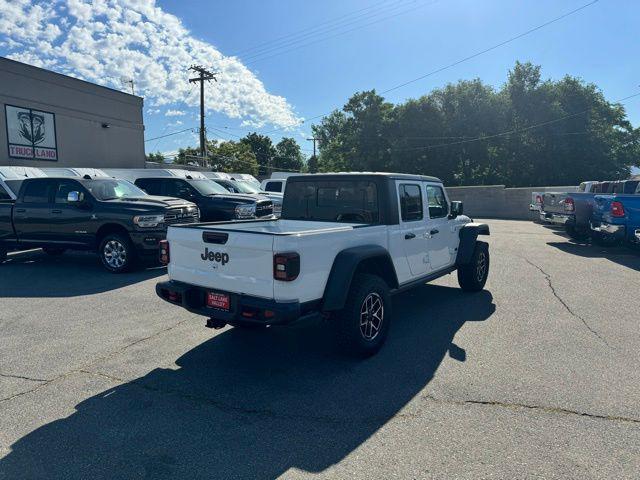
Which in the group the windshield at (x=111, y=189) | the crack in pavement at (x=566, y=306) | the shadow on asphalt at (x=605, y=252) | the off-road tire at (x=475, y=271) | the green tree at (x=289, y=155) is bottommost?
the crack in pavement at (x=566, y=306)

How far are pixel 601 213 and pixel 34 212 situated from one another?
13.0 m

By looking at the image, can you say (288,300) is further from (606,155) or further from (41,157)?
(606,155)

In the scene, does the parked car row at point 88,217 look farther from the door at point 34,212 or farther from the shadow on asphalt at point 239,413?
the shadow on asphalt at point 239,413

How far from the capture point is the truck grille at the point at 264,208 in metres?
12.5

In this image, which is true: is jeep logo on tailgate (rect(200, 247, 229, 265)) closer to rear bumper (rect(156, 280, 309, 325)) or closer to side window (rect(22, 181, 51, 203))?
rear bumper (rect(156, 280, 309, 325))

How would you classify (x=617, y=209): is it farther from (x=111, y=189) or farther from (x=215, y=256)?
(x=111, y=189)

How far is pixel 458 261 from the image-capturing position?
674 cm

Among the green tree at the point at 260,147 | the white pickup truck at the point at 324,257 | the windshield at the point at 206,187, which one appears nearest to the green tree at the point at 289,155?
the green tree at the point at 260,147

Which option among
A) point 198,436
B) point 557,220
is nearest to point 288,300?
point 198,436

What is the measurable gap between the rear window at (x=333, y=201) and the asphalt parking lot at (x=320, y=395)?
137 centimetres

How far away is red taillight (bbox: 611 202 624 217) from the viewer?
10555 millimetres

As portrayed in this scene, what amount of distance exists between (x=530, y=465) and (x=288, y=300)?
2.03 meters

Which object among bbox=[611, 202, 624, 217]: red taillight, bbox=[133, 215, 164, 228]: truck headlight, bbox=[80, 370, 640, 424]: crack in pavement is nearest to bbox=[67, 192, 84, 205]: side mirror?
bbox=[133, 215, 164, 228]: truck headlight

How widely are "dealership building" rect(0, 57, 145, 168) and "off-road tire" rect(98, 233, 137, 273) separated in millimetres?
12759
